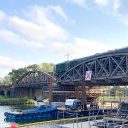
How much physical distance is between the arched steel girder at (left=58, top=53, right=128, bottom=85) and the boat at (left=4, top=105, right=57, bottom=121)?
21.2 meters

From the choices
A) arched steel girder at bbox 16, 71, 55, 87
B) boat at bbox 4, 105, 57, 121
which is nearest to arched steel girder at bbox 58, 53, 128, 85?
boat at bbox 4, 105, 57, 121

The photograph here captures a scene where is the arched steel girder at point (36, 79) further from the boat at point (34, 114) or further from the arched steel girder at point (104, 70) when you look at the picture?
the boat at point (34, 114)

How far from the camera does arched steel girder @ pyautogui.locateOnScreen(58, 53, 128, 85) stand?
105 m

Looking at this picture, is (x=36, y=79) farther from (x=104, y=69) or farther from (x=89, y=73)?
(x=104, y=69)

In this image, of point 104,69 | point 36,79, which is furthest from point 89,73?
point 36,79

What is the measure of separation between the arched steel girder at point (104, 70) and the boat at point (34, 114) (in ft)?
69.4

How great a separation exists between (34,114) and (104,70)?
28463 mm

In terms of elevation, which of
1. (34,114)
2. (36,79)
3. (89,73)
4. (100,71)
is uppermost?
(36,79)

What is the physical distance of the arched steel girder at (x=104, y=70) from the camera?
105000 mm

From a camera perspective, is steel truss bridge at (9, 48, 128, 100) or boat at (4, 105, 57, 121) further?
steel truss bridge at (9, 48, 128, 100)

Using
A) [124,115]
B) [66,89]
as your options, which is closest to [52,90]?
[66,89]

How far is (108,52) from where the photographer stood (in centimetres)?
11125

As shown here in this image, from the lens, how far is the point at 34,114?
101m

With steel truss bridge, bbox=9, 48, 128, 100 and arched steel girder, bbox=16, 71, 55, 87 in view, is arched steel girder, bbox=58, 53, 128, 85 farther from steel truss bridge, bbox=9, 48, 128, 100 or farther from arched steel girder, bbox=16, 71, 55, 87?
arched steel girder, bbox=16, 71, 55, 87
